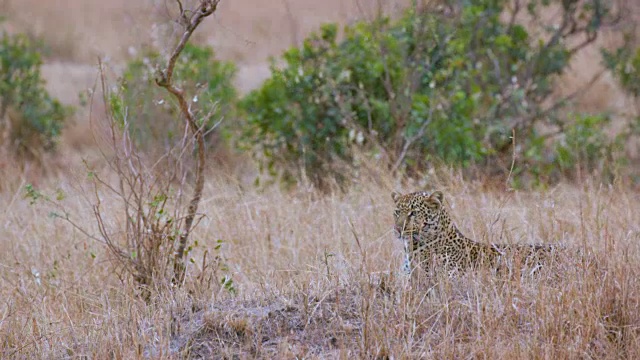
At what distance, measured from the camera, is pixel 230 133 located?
10.2 metres

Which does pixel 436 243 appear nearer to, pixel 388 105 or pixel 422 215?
pixel 422 215

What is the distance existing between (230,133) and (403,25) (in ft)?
7.61

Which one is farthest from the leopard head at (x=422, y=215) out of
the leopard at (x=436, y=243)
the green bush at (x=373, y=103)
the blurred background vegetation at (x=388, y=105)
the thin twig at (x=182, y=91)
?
the green bush at (x=373, y=103)

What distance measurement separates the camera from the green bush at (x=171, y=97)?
913 cm

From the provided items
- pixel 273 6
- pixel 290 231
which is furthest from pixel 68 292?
pixel 273 6

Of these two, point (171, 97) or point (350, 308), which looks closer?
point (350, 308)

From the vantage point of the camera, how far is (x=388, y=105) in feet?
A: 29.2

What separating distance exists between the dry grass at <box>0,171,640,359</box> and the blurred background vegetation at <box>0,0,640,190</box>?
1.82 m

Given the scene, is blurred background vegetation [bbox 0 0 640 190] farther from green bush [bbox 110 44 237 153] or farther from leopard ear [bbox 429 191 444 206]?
leopard ear [bbox 429 191 444 206]

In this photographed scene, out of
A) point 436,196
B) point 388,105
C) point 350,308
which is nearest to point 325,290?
point 350,308

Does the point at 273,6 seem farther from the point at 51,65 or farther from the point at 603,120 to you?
the point at 603,120

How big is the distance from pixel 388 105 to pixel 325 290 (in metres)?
3.78

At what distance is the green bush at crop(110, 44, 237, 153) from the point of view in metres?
9.13

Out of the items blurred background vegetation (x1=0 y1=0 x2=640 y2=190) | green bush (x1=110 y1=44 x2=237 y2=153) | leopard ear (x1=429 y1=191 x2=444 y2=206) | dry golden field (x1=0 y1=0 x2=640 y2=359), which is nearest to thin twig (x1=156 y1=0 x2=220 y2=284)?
dry golden field (x1=0 y1=0 x2=640 y2=359)
